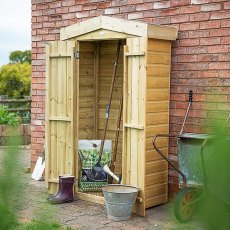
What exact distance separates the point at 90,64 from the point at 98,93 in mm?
407

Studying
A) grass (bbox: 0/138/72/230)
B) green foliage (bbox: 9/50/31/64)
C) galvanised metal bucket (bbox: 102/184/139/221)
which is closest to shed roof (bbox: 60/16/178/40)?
galvanised metal bucket (bbox: 102/184/139/221)

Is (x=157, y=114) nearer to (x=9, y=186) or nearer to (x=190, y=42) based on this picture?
(x=190, y=42)

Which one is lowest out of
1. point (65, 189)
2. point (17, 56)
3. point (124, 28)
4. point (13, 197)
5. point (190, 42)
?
point (65, 189)

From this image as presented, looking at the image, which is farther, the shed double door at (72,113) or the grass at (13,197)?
the shed double door at (72,113)

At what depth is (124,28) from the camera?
530 cm

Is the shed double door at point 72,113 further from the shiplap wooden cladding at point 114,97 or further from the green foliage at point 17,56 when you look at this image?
the green foliage at point 17,56

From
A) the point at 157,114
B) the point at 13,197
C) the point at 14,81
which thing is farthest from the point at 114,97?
the point at 14,81

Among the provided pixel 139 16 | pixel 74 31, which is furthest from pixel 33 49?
pixel 139 16

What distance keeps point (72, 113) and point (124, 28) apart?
47.9 inches

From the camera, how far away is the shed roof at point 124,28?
5098 mm

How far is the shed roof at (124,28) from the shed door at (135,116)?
4.0 inches

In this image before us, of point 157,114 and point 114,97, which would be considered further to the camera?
point 114,97

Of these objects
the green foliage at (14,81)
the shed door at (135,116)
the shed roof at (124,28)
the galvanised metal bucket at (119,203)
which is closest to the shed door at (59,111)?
the shed roof at (124,28)

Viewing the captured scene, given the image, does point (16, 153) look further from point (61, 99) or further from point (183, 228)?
point (61, 99)
